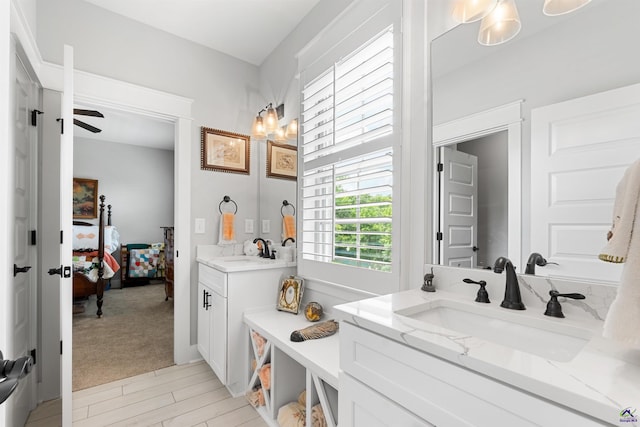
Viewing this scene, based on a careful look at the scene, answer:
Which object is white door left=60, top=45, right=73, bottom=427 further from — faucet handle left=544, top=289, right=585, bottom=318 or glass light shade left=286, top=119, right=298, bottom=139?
faucet handle left=544, top=289, right=585, bottom=318

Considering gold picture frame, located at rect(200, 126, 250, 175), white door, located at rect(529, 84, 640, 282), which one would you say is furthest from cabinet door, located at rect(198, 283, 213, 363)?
white door, located at rect(529, 84, 640, 282)

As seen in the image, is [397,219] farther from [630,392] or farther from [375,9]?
[375,9]

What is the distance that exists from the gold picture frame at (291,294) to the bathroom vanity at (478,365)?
1033 mm

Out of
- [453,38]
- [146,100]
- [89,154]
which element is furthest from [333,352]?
[89,154]

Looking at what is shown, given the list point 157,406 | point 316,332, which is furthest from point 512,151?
point 157,406

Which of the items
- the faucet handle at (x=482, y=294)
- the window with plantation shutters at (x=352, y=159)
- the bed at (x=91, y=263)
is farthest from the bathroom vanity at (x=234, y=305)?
the bed at (x=91, y=263)

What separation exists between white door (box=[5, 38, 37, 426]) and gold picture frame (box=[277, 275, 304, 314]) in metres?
1.39

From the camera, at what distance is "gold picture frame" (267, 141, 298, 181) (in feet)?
8.41

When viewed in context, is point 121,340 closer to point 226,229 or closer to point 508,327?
point 226,229

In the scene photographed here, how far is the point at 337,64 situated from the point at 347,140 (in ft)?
1.68

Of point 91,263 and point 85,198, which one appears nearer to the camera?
point 91,263

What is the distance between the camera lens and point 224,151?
2.79m

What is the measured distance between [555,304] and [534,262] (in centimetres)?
17

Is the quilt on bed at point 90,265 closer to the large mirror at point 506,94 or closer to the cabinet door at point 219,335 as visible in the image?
the cabinet door at point 219,335
